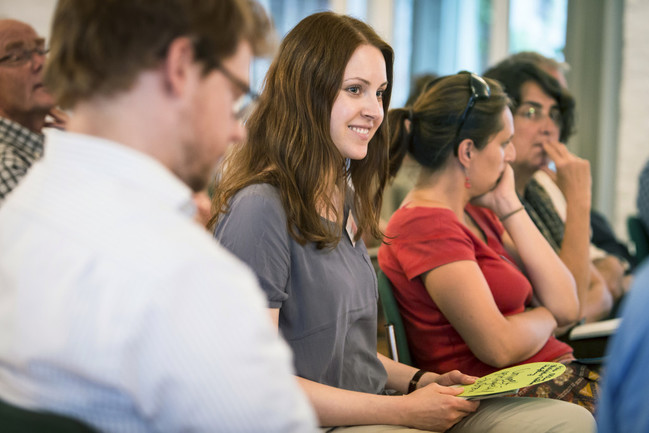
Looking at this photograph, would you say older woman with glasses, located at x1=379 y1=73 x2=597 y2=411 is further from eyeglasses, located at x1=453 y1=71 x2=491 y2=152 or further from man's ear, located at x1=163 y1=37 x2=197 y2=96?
man's ear, located at x1=163 y1=37 x2=197 y2=96

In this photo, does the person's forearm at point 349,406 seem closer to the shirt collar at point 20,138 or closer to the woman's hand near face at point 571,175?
the shirt collar at point 20,138

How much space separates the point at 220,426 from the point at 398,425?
786 millimetres

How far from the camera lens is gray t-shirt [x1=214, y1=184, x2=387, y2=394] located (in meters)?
1.28

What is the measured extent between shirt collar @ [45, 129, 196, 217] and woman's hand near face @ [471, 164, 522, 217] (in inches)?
55.7

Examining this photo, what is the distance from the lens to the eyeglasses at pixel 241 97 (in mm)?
768

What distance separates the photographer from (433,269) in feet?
5.37

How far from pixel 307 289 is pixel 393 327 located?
1.56ft

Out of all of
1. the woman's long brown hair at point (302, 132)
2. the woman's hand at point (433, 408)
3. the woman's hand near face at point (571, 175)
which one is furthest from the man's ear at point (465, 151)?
the woman's hand at point (433, 408)

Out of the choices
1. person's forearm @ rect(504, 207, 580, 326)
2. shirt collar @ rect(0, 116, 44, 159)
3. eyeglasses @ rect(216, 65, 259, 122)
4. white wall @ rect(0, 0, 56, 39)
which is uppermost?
white wall @ rect(0, 0, 56, 39)

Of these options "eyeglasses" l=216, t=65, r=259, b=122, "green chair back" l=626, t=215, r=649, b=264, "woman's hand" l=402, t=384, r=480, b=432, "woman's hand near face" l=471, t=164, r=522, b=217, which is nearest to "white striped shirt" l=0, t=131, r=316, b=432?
"eyeglasses" l=216, t=65, r=259, b=122

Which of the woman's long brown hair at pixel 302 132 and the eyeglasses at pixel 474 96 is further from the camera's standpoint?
the eyeglasses at pixel 474 96

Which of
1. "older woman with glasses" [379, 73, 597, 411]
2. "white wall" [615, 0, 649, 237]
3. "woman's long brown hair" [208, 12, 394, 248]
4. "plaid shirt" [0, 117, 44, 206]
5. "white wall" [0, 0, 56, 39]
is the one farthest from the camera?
"white wall" [0, 0, 56, 39]

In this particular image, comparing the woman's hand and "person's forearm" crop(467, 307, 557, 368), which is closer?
the woman's hand

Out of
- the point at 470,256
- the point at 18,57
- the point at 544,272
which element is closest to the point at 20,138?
the point at 18,57
